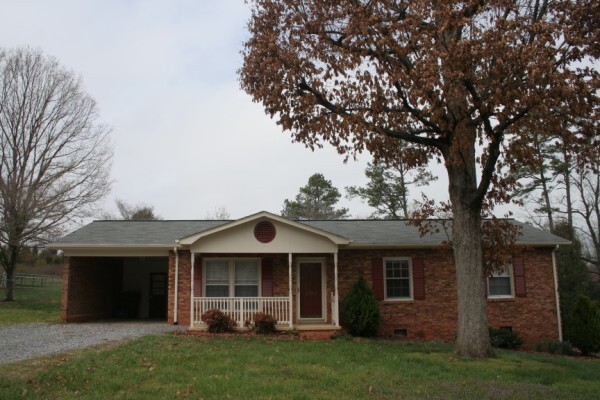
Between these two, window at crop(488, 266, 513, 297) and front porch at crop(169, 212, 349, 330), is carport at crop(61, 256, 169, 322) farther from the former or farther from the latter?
window at crop(488, 266, 513, 297)

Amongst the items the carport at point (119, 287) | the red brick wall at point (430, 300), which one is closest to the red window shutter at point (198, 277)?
the red brick wall at point (430, 300)

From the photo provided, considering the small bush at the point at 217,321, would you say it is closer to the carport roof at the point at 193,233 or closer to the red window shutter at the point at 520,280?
the carport roof at the point at 193,233

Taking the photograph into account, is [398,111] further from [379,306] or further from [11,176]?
[11,176]

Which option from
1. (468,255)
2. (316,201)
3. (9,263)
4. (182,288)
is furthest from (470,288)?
(316,201)

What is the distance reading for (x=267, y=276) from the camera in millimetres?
17469

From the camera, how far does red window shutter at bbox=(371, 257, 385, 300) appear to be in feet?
57.7

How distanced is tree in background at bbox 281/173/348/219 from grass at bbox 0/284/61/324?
67.6 ft

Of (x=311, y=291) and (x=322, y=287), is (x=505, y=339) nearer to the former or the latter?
(x=322, y=287)

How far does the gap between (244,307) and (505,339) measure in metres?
8.10

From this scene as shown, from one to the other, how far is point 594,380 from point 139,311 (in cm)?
1666

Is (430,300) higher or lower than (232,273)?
lower

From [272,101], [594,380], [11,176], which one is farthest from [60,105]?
[594,380]

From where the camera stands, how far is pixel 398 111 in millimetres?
12398

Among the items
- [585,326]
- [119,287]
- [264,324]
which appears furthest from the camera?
[119,287]
